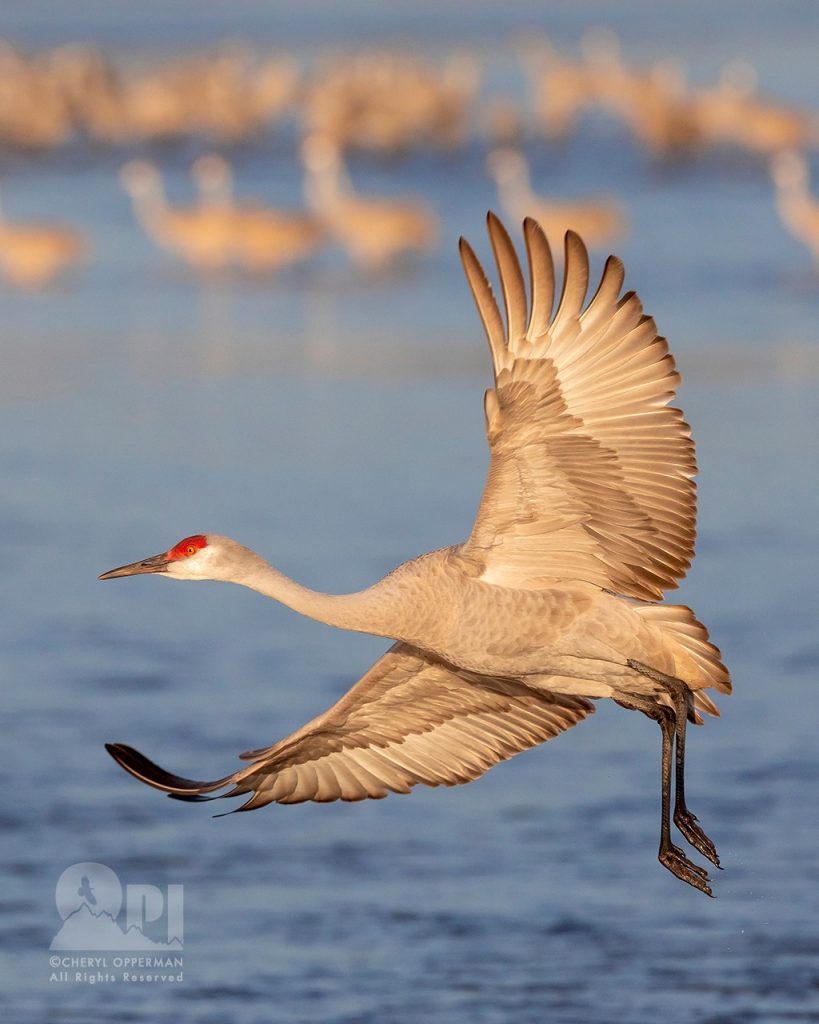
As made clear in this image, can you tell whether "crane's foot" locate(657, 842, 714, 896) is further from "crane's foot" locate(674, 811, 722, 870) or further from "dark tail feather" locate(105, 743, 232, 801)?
"dark tail feather" locate(105, 743, 232, 801)

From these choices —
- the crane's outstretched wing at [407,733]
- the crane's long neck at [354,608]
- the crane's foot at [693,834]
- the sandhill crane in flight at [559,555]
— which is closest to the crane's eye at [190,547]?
the sandhill crane in flight at [559,555]

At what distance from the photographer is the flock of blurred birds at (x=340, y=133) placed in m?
20.0

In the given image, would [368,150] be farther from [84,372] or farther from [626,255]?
[84,372]

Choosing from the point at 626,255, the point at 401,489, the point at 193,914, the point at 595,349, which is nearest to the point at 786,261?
the point at 626,255

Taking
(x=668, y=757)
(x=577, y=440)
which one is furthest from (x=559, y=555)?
(x=668, y=757)

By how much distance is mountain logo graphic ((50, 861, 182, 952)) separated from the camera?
7902 mm

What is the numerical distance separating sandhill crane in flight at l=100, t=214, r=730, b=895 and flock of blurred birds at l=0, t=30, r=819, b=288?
42.0 ft

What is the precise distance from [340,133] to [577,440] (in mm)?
22819

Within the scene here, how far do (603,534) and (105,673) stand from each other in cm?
441

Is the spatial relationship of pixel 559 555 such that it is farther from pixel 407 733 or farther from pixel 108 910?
pixel 108 910

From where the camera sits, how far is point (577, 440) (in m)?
A: 6.07

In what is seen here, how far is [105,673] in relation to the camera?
10.2 m

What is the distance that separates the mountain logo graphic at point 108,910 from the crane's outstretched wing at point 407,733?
118 cm

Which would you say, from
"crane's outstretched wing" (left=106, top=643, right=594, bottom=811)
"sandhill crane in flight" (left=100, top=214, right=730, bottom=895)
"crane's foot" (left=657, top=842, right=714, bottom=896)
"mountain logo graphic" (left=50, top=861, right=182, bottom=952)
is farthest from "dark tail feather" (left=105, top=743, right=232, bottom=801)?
"mountain logo graphic" (left=50, top=861, right=182, bottom=952)
